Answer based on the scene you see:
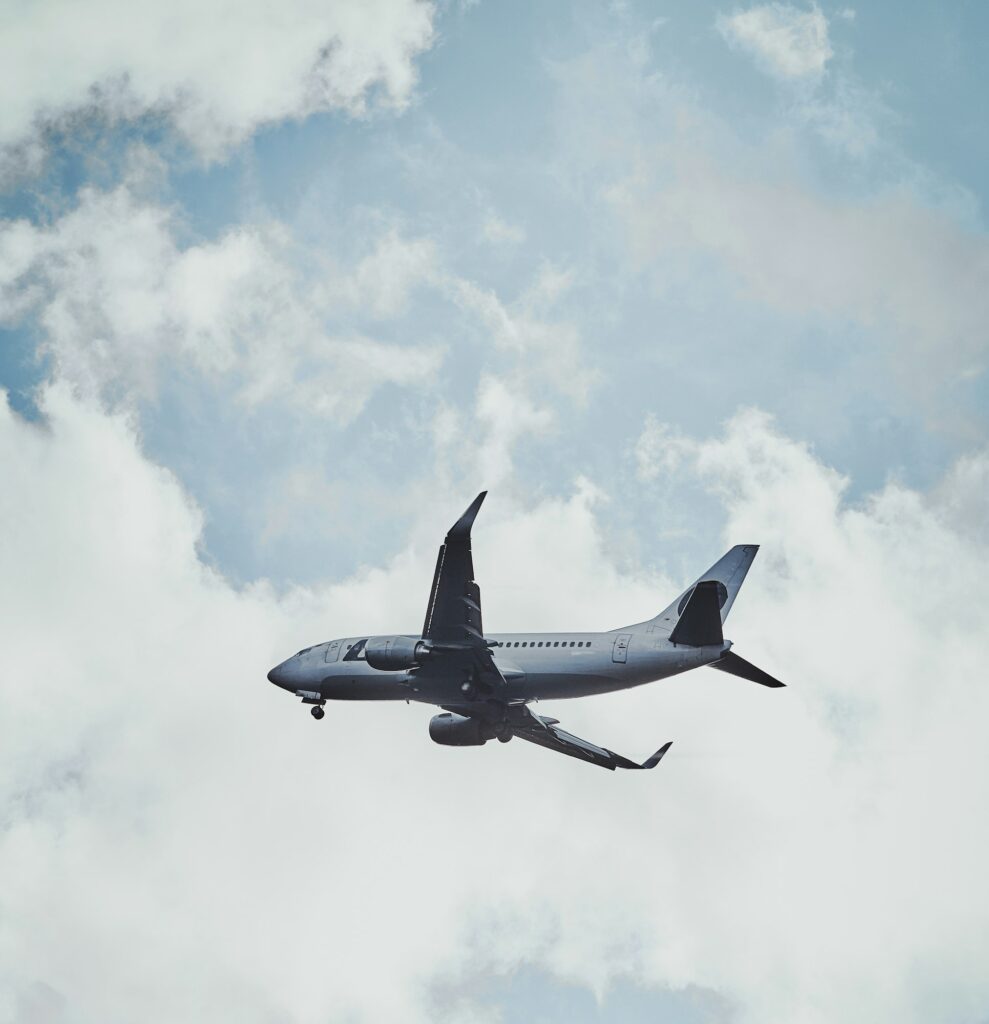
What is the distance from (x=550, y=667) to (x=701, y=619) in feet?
24.7

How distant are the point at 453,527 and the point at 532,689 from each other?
10321 mm

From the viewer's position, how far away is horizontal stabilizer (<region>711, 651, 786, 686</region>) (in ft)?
171

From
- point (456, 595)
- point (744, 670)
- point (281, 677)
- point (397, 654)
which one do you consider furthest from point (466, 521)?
point (281, 677)

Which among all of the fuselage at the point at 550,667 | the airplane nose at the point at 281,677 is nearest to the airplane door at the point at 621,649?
the fuselage at the point at 550,667

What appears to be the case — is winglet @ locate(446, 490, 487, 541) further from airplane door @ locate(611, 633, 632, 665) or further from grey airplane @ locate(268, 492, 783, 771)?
airplane door @ locate(611, 633, 632, 665)

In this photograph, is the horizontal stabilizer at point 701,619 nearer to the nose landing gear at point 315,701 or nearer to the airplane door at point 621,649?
the airplane door at point 621,649

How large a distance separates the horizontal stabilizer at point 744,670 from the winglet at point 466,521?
12.6m

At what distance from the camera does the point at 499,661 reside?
2162 inches

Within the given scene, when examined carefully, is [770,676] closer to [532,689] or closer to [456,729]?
[532,689]

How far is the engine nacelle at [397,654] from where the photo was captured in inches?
2035

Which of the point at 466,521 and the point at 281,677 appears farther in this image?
the point at 281,677

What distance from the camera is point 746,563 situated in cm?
5712

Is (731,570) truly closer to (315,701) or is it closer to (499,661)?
(499,661)

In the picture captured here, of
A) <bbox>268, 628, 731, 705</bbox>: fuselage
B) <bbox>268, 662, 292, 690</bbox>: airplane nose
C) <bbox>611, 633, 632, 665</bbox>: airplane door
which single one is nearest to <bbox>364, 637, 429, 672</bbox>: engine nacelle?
<bbox>268, 628, 731, 705</bbox>: fuselage
